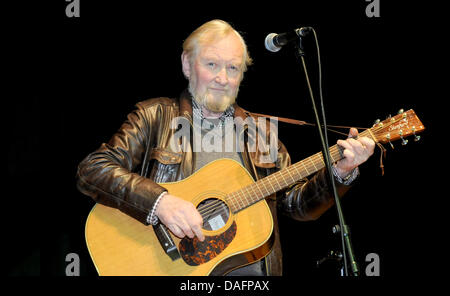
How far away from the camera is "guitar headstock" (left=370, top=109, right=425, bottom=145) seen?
2232mm

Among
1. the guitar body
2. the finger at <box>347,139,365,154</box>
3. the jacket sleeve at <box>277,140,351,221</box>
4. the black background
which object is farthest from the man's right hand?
the black background

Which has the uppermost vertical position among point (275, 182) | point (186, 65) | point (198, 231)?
point (186, 65)

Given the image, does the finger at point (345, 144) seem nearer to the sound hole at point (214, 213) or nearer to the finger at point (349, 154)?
the finger at point (349, 154)

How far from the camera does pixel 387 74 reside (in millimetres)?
3492

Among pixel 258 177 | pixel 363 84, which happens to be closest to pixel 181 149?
pixel 258 177

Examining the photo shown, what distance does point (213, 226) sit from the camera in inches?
94.0

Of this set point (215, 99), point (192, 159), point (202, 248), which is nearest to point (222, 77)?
point (215, 99)

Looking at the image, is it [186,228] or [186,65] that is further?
[186,65]

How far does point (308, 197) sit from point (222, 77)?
105cm

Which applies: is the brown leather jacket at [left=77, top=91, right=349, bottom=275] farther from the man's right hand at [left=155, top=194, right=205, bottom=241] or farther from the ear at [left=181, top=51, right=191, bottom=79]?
the ear at [left=181, top=51, right=191, bottom=79]

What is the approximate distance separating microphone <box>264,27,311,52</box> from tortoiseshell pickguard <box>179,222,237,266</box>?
112 centimetres

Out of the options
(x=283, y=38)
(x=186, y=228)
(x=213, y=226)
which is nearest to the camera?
(x=283, y=38)

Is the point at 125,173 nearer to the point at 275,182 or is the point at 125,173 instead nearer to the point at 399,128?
the point at 275,182

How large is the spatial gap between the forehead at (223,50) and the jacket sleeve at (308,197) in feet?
2.59
